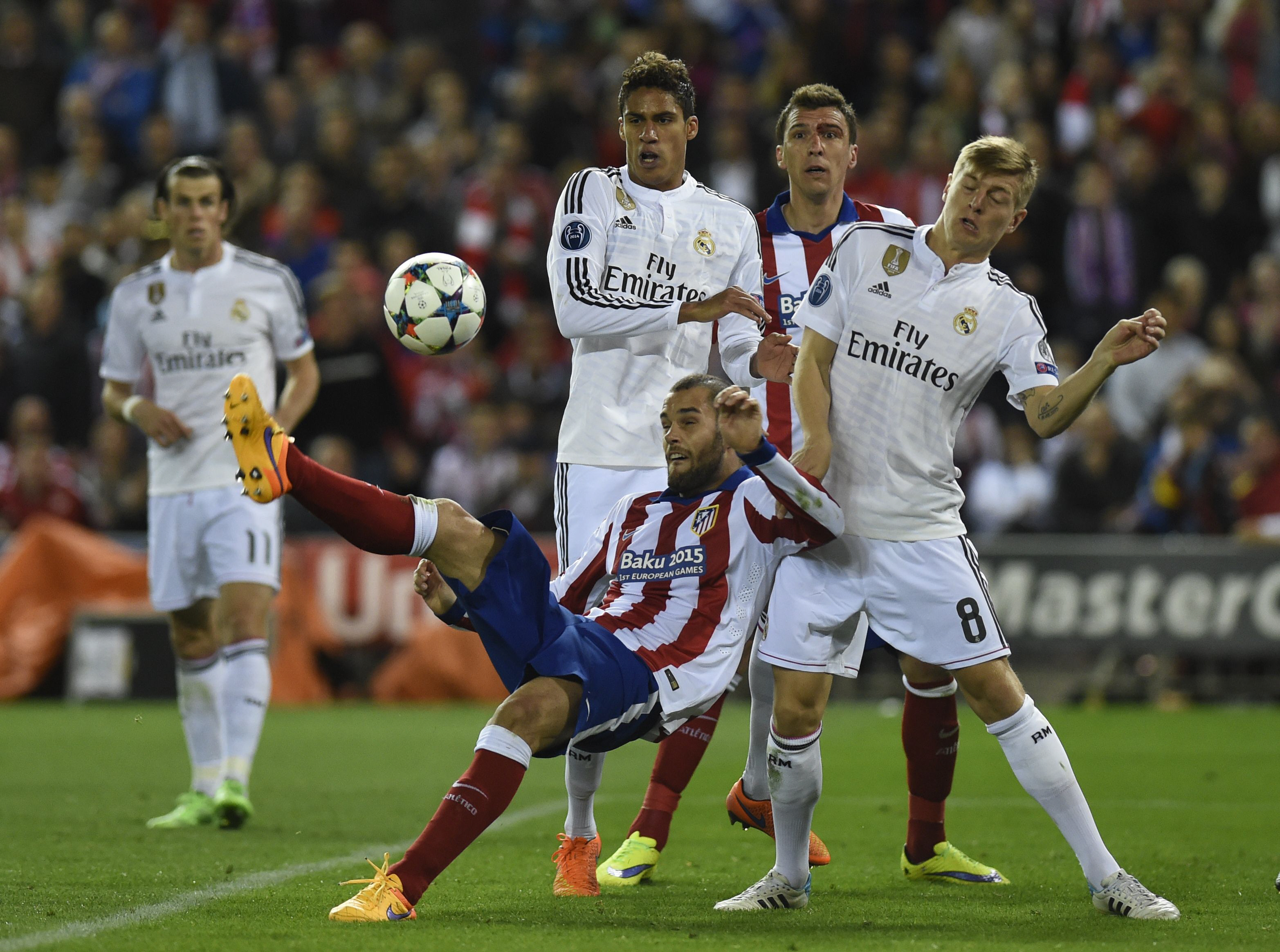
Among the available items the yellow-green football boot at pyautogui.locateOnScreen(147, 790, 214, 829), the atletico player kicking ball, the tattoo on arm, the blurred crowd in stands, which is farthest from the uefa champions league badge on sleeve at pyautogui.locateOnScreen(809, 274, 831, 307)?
the blurred crowd in stands

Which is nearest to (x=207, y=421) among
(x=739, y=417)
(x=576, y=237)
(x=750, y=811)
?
(x=576, y=237)

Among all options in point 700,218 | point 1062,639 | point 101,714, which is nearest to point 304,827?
point 700,218

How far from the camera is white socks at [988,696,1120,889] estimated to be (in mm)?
5199

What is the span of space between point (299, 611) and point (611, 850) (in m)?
7.60

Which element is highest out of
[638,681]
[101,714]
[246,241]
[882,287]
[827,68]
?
[827,68]

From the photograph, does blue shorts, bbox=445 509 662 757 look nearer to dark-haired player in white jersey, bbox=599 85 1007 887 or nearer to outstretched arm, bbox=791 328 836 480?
dark-haired player in white jersey, bbox=599 85 1007 887

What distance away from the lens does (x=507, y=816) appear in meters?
7.68

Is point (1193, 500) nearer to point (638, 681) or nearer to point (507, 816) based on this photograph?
point (507, 816)

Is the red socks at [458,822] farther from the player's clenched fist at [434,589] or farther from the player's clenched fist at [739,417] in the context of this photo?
the player's clenched fist at [739,417]

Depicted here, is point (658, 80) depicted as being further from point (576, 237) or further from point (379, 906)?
point (379, 906)

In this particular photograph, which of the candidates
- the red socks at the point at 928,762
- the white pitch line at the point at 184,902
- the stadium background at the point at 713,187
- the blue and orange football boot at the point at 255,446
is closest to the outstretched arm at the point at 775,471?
the red socks at the point at 928,762

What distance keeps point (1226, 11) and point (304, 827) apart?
1274 cm

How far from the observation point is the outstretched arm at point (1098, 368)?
509 centimetres

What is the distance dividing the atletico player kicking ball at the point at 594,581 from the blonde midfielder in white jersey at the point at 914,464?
18 cm
